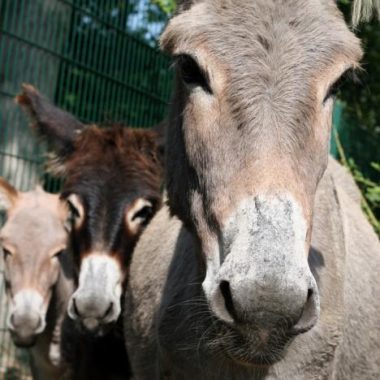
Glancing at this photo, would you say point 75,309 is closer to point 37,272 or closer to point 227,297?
point 37,272

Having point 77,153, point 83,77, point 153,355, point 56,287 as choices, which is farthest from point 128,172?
point 83,77

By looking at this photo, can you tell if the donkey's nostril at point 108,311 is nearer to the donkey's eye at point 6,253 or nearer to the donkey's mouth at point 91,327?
the donkey's mouth at point 91,327

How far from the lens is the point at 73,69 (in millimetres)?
7605

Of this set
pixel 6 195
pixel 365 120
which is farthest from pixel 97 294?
pixel 365 120

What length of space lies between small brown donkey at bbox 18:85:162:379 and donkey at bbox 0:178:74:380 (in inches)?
14.5

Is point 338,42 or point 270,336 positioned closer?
point 270,336

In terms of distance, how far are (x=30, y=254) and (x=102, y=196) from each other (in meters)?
0.88

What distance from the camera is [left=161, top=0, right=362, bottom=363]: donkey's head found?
2500mm

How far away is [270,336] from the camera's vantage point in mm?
2588

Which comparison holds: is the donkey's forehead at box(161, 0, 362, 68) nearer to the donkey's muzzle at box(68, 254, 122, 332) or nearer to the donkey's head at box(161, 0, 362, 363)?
the donkey's head at box(161, 0, 362, 363)

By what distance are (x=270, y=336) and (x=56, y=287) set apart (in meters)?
→ 3.88

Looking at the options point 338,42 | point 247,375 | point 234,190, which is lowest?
point 247,375

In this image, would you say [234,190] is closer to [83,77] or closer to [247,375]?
[247,375]

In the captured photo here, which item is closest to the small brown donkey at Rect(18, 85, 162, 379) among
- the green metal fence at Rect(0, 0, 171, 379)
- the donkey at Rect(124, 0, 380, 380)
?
the green metal fence at Rect(0, 0, 171, 379)
